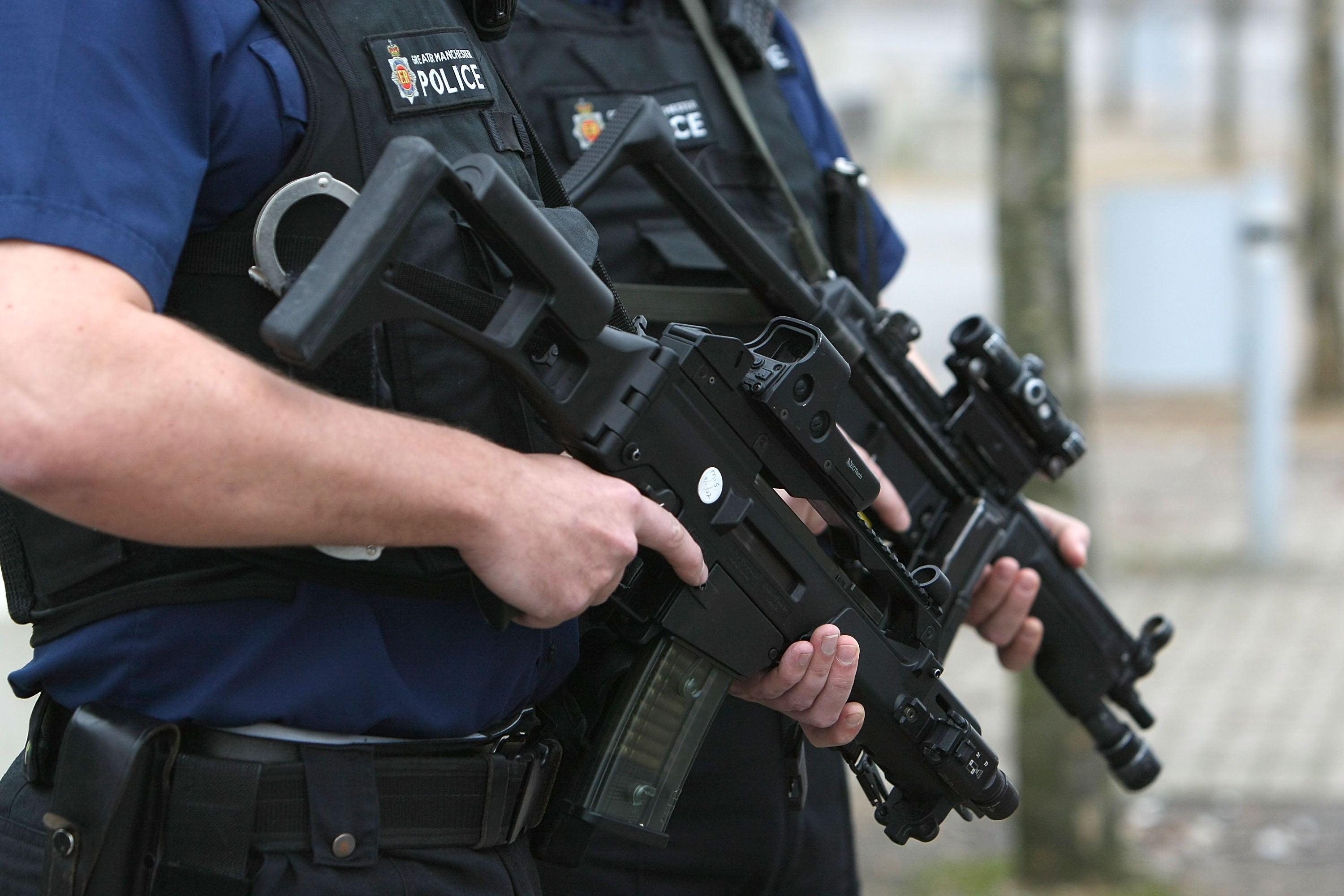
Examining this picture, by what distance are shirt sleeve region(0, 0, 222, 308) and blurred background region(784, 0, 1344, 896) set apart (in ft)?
7.58

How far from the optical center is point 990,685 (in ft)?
17.3

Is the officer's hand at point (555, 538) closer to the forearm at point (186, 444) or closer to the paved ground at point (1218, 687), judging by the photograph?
the forearm at point (186, 444)

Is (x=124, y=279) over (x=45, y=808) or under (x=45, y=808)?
over

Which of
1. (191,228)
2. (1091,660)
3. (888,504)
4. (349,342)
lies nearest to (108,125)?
(191,228)

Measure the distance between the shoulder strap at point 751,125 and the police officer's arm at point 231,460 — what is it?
0.91 meters

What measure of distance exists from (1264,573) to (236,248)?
583 cm

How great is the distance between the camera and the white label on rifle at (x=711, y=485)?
5.23 feet

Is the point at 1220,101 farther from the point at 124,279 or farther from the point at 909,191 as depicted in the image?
the point at 124,279

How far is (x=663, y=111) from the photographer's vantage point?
208 centimetres

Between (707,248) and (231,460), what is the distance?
99 cm

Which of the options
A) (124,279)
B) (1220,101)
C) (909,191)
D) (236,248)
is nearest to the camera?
(124,279)

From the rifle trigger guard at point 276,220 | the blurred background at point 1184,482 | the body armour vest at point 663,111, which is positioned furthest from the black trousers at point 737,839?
the blurred background at point 1184,482

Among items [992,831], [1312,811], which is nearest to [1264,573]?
[1312,811]

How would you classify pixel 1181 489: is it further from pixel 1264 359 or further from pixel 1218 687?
pixel 1218 687
